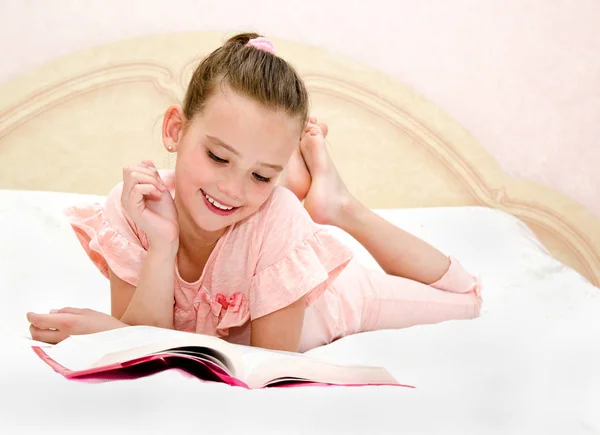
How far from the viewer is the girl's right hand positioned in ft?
3.52

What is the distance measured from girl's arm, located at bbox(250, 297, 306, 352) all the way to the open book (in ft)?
0.88

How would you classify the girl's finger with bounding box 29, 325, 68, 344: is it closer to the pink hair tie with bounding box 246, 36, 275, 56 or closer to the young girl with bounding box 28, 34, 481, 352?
the young girl with bounding box 28, 34, 481, 352

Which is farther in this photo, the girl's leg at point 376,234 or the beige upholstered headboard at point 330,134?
the beige upholstered headboard at point 330,134

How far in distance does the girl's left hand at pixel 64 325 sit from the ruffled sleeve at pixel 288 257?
0.26 metres

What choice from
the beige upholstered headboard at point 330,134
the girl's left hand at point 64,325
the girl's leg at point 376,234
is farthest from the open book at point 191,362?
the beige upholstered headboard at point 330,134

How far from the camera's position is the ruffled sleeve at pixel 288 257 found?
113 cm

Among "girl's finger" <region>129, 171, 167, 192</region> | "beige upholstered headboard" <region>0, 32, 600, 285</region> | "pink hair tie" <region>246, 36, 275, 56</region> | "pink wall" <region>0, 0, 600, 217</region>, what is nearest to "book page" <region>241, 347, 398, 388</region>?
"girl's finger" <region>129, 171, 167, 192</region>

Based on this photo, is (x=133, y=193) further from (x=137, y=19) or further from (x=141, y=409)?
(x=137, y=19)

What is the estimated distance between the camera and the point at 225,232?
47.5 inches

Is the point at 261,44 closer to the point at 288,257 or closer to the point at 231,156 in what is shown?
the point at 231,156

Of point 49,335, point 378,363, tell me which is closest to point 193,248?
point 49,335

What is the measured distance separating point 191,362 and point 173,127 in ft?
1.68

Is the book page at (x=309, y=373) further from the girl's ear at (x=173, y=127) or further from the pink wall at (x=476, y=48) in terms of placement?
the pink wall at (x=476, y=48)

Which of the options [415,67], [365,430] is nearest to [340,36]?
[415,67]
